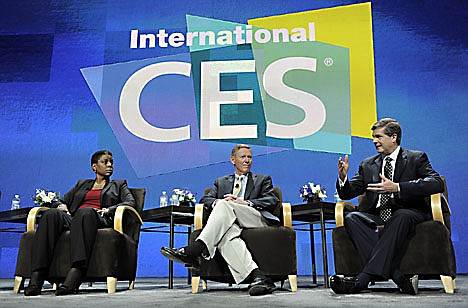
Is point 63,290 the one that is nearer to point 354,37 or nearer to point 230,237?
point 230,237

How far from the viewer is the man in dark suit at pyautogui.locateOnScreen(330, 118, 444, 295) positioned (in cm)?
295

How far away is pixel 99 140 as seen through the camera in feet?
19.0

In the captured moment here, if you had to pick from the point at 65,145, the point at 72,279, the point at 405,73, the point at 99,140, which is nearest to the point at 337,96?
the point at 405,73

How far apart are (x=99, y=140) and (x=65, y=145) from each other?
1.36 feet

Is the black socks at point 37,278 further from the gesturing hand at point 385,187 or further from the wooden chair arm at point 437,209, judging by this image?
the wooden chair arm at point 437,209

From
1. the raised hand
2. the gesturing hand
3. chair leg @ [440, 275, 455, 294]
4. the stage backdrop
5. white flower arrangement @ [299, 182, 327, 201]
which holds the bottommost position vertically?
chair leg @ [440, 275, 455, 294]

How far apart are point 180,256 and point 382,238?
122 centimetres

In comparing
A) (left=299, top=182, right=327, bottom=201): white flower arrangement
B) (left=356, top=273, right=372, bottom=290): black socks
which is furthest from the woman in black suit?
(left=356, top=273, right=372, bottom=290): black socks

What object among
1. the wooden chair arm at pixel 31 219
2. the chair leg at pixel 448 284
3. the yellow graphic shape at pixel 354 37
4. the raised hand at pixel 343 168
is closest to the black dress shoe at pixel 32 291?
the wooden chair arm at pixel 31 219

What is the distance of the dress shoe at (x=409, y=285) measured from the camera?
2.91m

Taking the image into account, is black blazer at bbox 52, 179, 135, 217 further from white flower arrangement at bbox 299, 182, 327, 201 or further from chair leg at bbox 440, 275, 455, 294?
chair leg at bbox 440, 275, 455, 294

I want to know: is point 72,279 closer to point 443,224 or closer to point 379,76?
point 443,224

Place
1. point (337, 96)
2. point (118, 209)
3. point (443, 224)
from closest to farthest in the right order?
point (443, 224)
point (118, 209)
point (337, 96)

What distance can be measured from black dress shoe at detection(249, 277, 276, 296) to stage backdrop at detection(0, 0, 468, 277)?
2.21m
